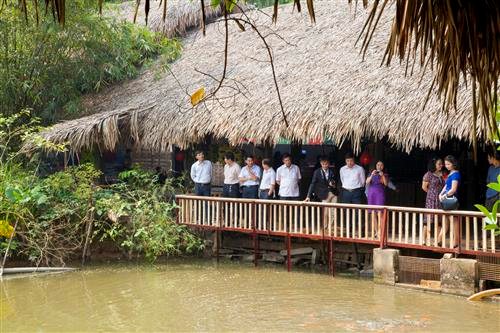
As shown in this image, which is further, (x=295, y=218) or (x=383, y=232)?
(x=295, y=218)

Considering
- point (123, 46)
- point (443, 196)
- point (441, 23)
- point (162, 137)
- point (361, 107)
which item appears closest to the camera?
point (441, 23)

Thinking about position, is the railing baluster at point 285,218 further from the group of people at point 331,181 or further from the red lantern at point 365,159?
the red lantern at point 365,159

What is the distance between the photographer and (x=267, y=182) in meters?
12.7

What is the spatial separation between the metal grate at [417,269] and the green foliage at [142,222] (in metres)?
3.70

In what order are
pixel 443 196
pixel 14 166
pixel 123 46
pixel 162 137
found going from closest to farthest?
pixel 443 196 < pixel 14 166 < pixel 162 137 < pixel 123 46

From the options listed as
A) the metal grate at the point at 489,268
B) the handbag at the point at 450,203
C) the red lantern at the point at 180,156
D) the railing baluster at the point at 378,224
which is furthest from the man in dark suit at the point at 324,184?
the red lantern at the point at 180,156

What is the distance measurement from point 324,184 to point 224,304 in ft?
10.1

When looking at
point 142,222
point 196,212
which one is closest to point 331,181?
point 196,212

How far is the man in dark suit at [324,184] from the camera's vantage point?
476 inches

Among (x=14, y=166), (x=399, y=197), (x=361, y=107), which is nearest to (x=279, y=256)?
(x=399, y=197)

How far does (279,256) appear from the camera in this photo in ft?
42.8

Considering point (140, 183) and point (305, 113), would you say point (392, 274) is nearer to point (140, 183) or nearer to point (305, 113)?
point (305, 113)

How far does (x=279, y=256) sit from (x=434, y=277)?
337 cm

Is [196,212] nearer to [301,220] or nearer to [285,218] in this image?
Answer: [285,218]
